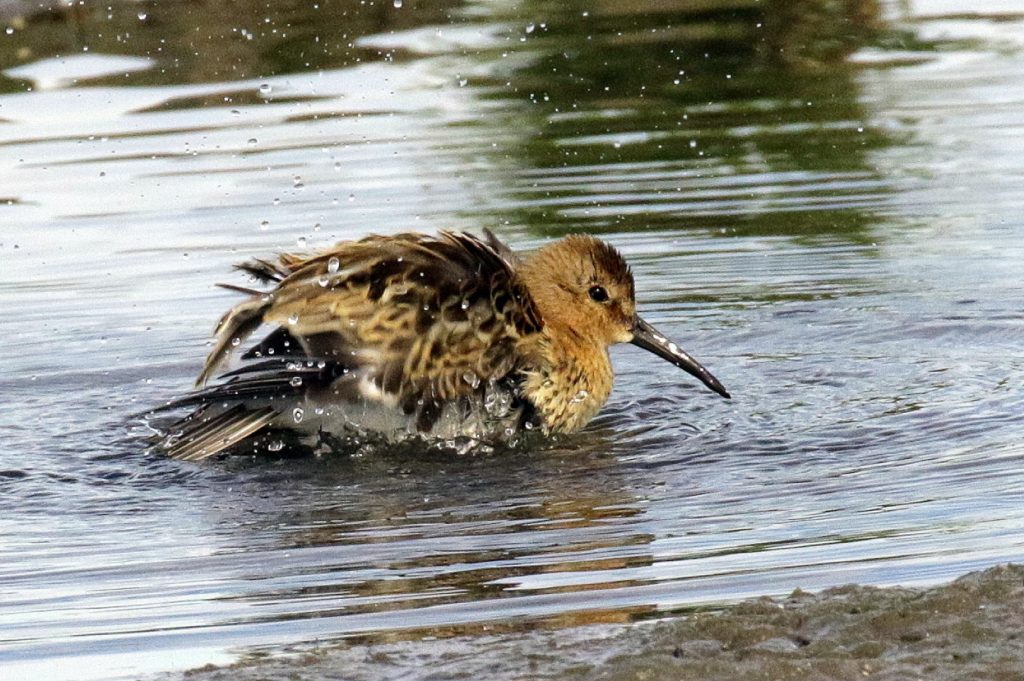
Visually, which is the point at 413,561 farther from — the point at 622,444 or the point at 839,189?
the point at 839,189

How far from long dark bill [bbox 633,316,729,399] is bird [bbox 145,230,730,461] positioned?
1.72ft

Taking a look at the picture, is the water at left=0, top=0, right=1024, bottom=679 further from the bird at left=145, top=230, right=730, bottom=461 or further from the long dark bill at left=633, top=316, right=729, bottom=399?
the bird at left=145, top=230, right=730, bottom=461

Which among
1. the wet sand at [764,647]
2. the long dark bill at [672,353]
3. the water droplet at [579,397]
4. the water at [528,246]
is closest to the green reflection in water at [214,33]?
the water at [528,246]

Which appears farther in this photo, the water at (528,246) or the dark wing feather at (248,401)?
the dark wing feather at (248,401)

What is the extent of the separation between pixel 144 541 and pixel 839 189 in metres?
6.18

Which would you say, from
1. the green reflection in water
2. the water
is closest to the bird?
the water

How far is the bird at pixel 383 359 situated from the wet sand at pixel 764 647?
252 centimetres

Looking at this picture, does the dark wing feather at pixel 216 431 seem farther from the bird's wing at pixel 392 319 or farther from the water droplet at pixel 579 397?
the water droplet at pixel 579 397

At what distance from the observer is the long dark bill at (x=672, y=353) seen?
7.84m

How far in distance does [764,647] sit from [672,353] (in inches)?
139

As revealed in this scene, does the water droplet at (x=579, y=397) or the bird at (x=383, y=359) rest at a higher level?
the bird at (x=383, y=359)

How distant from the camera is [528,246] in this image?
10.6m

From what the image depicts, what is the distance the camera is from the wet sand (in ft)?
14.6

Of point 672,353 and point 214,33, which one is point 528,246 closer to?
point 672,353
